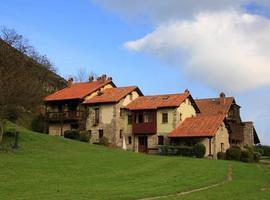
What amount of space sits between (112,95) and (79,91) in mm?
6741

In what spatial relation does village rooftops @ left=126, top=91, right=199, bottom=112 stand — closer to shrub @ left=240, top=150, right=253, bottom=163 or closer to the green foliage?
shrub @ left=240, top=150, right=253, bottom=163

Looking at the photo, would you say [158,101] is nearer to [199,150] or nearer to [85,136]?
[85,136]

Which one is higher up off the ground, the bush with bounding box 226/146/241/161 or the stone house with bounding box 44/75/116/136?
the stone house with bounding box 44/75/116/136

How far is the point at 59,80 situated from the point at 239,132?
109ft

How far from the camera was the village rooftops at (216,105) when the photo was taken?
74.7 m

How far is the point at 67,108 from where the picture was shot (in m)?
72.3

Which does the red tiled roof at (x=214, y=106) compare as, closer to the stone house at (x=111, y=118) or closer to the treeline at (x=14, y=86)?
the stone house at (x=111, y=118)

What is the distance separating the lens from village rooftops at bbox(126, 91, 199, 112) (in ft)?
215

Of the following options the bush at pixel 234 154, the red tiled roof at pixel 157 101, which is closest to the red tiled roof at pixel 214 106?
the red tiled roof at pixel 157 101

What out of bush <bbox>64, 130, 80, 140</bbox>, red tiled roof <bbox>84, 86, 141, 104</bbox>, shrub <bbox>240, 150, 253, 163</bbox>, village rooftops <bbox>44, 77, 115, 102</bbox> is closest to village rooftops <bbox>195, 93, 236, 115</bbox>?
red tiled roof <bbox>84, 86, 141, 104</bbox>

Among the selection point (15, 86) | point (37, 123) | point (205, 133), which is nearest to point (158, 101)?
point (205, 133)

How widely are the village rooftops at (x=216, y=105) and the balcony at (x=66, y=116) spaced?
17.6 meters

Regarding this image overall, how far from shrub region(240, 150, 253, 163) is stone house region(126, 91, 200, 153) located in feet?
32.3

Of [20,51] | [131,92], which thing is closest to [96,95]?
[131,92]
